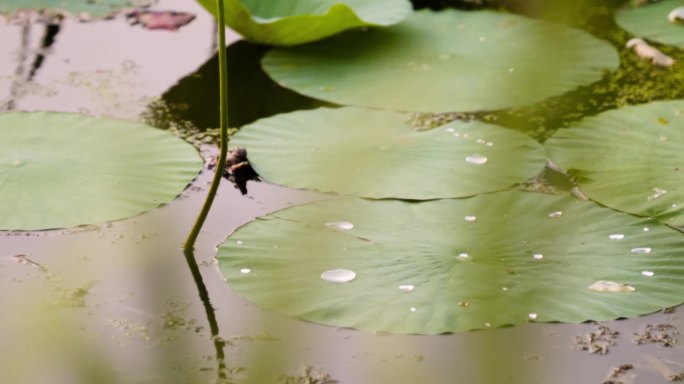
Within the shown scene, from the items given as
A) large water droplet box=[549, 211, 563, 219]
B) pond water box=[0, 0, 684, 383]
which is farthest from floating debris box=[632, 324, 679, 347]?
large water droplet box=[549, 211, 563, 219]

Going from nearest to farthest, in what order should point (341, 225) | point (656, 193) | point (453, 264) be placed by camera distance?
1. point (453, 264)
2. point (341, 225)
3. point (656, 193)

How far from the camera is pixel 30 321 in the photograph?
1429 millimetres

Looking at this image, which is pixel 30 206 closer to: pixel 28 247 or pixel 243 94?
pixel 28 247

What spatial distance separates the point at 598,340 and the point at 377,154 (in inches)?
25.7

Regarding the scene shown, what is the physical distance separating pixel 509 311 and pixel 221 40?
1.77 feet

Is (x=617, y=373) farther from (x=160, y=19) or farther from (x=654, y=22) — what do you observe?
(x=160, y=19)

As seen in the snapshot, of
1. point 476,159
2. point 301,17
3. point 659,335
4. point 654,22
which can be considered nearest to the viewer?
point 659,335

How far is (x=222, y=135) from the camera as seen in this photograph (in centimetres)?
150

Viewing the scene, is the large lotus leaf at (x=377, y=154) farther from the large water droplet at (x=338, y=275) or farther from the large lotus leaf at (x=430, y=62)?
the large water droplet at (x=338, y=275)

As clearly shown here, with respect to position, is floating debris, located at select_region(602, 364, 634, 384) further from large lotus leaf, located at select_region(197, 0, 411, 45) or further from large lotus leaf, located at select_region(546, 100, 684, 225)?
large lotus leaf, located at select_region(197, 0, 411, 45)

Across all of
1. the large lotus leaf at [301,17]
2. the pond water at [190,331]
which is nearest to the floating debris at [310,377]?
the pond water at [190,331]

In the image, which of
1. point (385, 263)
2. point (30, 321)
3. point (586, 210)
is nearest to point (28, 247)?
point (30, 321)

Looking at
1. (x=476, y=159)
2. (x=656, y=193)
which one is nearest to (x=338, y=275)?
(x=476, y=159)

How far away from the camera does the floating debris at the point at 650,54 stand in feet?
8.02
